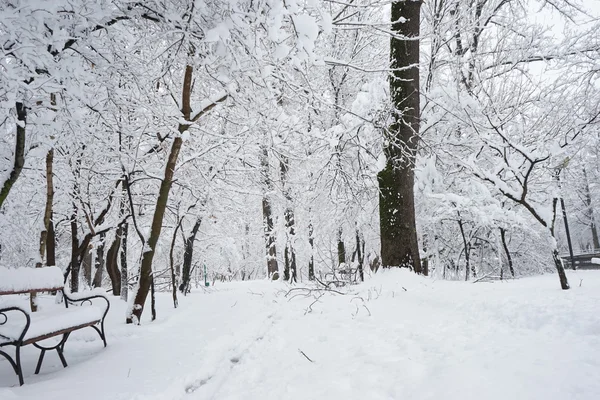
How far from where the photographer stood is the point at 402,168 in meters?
5.97

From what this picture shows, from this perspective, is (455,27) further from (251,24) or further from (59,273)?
(59,273)

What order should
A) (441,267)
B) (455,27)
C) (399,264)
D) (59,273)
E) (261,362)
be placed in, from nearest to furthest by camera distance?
(261,362) → (59,273) → (399,264) → (455,27) → (441,267)

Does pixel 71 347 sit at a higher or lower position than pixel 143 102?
lower

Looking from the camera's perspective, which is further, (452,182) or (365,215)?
(365,215)

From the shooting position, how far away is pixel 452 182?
980 centimetres

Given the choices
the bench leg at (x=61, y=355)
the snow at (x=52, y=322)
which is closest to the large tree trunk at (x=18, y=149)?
the snow at (x=52, y=322)

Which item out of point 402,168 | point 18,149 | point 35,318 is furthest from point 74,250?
point 402,168

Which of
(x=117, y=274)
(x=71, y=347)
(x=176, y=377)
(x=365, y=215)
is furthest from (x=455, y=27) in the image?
(x=117, y=274)

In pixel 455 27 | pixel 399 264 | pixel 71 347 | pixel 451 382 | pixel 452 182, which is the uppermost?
pixel 455 27

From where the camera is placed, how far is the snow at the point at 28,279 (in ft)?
11.6

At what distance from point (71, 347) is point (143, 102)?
3.47 metres

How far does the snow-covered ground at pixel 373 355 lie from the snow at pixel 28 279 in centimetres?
89

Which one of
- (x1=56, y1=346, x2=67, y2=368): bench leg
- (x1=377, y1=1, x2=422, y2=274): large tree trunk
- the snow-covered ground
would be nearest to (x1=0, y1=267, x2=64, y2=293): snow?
(x1=56, y1=346, x2=67, y2=368): bench leg

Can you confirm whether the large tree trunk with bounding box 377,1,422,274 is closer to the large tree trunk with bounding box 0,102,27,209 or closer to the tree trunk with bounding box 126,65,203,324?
the tree trunk with bounding box 126,65,203,324
